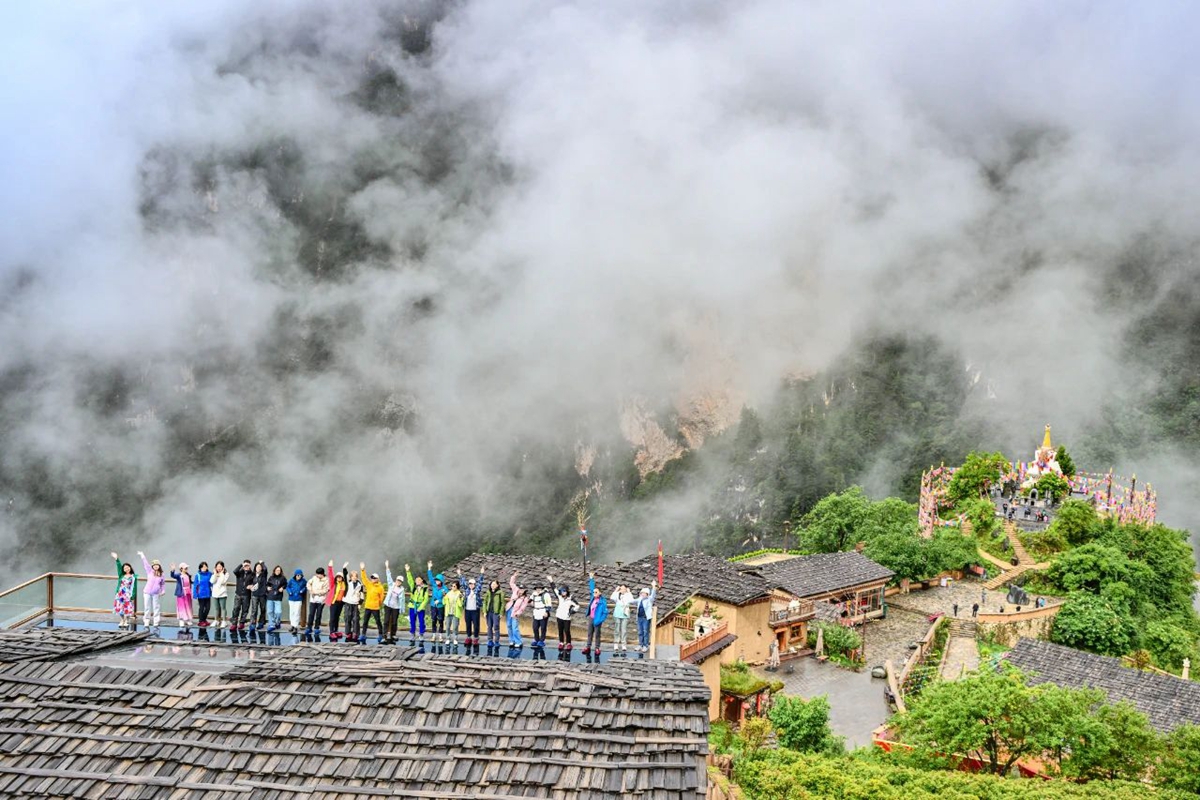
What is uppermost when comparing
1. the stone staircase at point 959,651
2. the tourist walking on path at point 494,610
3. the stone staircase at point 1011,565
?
the tourist walking on path at point 494,610

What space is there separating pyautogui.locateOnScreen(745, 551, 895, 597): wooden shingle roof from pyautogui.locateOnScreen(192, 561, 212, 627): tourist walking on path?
1384 inches

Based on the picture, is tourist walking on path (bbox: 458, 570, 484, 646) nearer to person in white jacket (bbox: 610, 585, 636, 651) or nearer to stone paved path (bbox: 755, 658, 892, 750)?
person in white jacket (bbox: 610, 585, 636, 651)

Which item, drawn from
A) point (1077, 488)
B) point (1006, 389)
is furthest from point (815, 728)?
point (1006, 389)

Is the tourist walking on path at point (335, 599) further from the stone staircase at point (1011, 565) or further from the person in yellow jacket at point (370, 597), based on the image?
the stone staircase at point (1011, 565)

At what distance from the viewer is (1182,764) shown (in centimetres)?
3353

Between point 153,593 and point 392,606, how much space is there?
20.4ft

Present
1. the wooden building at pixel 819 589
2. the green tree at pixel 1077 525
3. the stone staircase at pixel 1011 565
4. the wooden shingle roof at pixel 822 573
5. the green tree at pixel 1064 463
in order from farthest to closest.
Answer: the green tree at pixel 1064 463 < the green tree at pixel 1077 525 < the stone staircase at pixel 1011 565 < the wooden shingle roof at pixel 822 573 < the wooden building at pixel 819 589

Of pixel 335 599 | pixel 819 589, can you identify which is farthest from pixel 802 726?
pixel 819 589

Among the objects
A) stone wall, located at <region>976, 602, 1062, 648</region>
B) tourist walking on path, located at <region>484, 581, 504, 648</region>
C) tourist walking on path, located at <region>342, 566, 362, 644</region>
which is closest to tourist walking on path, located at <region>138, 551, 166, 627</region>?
tourist walking on path, located at <region>342, 566, 362, 644</region>

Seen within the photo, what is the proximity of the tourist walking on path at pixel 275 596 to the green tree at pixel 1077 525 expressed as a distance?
6113 cm

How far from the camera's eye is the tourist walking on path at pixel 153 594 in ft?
83.2

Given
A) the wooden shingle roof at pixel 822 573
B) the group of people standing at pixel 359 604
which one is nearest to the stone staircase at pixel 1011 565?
the wooden shingle roof at pixel 822 573

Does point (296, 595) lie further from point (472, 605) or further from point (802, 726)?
point (802, 726)

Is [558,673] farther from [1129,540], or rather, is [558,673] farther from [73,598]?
[1129,540]
